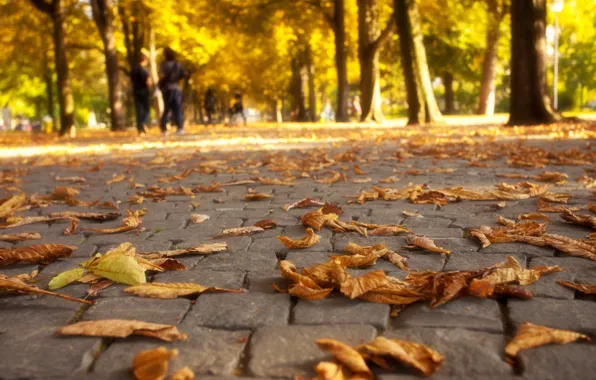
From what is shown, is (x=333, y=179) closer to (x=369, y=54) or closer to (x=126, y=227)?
(x=126, y=227)

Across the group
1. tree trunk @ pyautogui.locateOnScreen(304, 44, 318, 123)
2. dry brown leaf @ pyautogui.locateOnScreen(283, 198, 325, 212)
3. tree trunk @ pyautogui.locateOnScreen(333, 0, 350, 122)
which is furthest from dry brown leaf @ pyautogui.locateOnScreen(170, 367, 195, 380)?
tree trunk @ pyautogui.locateOnScreen(304, 44, 318, 123)

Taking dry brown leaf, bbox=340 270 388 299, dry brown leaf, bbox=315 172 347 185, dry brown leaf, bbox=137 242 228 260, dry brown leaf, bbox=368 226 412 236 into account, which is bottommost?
dry brown leaf, bbox=315 172 347 185

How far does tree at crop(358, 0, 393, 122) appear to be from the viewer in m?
22.8

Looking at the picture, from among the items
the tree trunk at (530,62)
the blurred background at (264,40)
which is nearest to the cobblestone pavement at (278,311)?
the tree trunk at (530,62)

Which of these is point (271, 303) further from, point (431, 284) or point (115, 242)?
point (115, 242)

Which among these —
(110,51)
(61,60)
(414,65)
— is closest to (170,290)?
(414,65)

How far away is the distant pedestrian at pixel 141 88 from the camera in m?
17.7

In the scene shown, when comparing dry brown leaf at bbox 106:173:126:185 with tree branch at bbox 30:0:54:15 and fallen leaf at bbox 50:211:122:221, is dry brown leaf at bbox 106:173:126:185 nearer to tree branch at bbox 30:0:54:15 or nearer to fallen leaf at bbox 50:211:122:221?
fallen leaf at bbox 50:211:122:221

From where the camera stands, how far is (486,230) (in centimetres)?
334

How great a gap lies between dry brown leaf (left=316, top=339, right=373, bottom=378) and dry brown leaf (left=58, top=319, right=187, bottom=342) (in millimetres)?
463

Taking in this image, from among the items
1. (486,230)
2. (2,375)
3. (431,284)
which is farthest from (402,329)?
(486,230)

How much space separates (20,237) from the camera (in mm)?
3695

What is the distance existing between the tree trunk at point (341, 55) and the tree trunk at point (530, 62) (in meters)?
11.8

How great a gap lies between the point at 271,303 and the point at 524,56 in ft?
45.6
